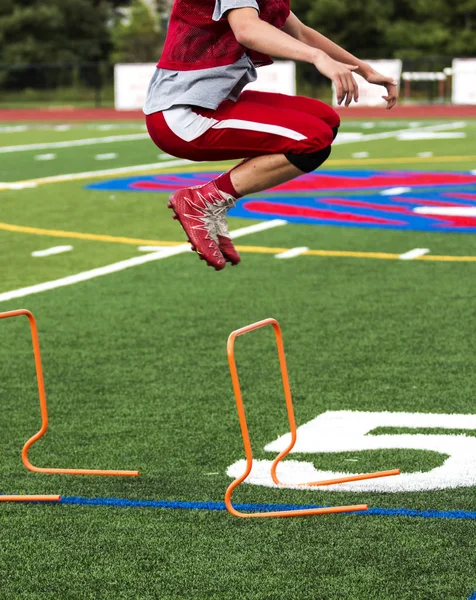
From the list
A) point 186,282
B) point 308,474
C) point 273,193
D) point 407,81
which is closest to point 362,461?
point 308,474

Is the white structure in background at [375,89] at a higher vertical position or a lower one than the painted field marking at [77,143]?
higher

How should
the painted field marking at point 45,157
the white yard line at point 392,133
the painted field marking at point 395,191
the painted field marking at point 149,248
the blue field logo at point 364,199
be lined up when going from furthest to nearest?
the white yard line at point 392,133 < the painted field marking at point 45,157 < the painted field marking at point 395,191 < the blue field logo at point 364,199 < the painted field marking at point 149,248

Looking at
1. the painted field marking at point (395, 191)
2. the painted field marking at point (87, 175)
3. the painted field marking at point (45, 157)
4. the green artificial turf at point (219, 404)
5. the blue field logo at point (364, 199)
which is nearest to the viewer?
the green artificial turf at point (219, 404)

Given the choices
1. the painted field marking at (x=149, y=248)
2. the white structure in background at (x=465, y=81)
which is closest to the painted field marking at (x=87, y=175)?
the painted field marking at (x=149, y=248)

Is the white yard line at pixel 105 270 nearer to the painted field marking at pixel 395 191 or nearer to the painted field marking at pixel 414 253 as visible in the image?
the painted field marking at pixel 414 253

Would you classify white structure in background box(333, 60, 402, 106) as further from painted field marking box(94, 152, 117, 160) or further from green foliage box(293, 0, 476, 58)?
green foliage box(293, 0, 476, 58)

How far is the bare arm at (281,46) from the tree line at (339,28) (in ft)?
186

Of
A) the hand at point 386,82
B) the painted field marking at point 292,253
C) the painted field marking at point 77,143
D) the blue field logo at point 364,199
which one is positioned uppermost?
the hand at point 386,82

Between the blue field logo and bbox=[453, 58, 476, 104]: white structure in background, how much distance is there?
23.6m

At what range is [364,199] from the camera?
1750cm

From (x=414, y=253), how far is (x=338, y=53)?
7.37 meters

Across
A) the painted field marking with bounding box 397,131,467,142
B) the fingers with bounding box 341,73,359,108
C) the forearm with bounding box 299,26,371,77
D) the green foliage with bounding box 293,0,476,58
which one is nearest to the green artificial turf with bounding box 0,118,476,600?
the fingers with bounding box 341,73,359,108

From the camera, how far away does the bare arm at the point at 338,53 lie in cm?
531

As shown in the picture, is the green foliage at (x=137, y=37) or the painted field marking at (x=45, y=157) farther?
the green foliage at (x=137, y=37)
